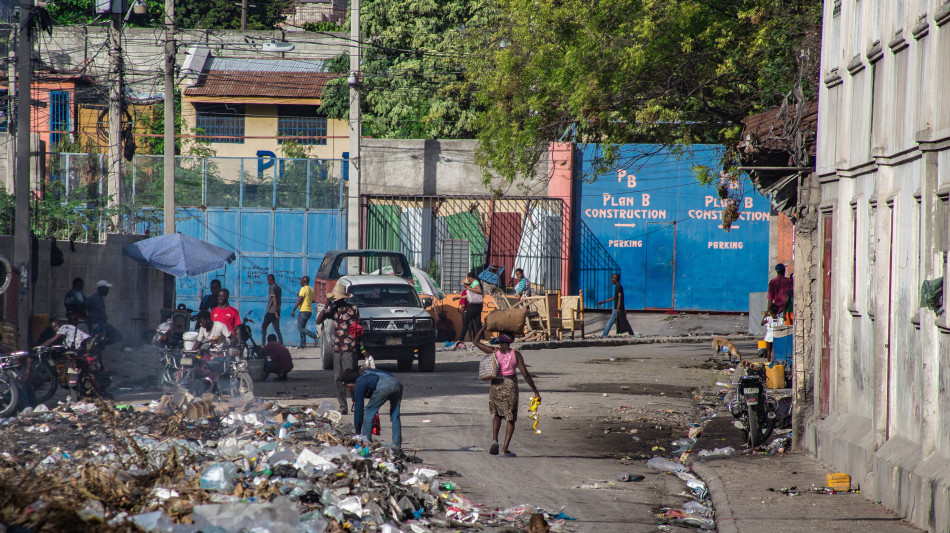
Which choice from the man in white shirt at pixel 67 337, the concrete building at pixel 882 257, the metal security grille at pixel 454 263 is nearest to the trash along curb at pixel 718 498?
the concrete building at pixel 882 257

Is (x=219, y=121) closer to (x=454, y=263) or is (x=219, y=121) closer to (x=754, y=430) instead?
(x=454, y=263)

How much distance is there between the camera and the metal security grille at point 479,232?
2811cm

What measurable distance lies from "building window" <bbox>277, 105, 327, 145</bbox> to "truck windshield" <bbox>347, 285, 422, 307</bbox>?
21174mm

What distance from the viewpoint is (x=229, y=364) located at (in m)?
14.5

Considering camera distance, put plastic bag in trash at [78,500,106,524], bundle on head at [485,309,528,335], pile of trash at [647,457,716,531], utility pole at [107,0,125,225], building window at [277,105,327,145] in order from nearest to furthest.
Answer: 1. plastic bag in trash at [78,500,106,524]
2. pile of trash at [647,457,716,531]
3. bundle on head at [485,309,528,335]
4. utility pole at [107,0,125,225]
5. building window at [277,105,327,145]

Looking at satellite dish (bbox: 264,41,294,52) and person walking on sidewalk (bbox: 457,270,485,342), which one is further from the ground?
satellite dish (bbox: 264,41,294,52)

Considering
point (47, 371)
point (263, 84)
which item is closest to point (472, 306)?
point (47, 371)

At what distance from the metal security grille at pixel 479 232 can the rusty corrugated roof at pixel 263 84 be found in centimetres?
A: 1165

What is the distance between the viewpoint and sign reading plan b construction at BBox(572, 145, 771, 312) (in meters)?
28.7

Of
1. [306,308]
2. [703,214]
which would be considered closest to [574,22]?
[306,308]

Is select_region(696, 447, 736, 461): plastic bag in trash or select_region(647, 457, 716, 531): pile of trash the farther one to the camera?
select_region(696, 447, 736, 461): plastic bag in trash

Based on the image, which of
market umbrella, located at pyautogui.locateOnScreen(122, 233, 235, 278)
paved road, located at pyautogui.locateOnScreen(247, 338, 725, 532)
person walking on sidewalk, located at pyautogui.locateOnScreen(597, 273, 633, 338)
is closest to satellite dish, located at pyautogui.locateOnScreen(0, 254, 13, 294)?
paved road, located at pyautogui.locateOnScreen(247, 338, 725, 532)

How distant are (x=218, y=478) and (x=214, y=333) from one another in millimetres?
8429

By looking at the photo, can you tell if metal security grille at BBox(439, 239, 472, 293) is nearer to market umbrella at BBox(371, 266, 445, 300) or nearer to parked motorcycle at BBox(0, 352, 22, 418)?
market umbrella at BBox(371, 266, 445, 300)
